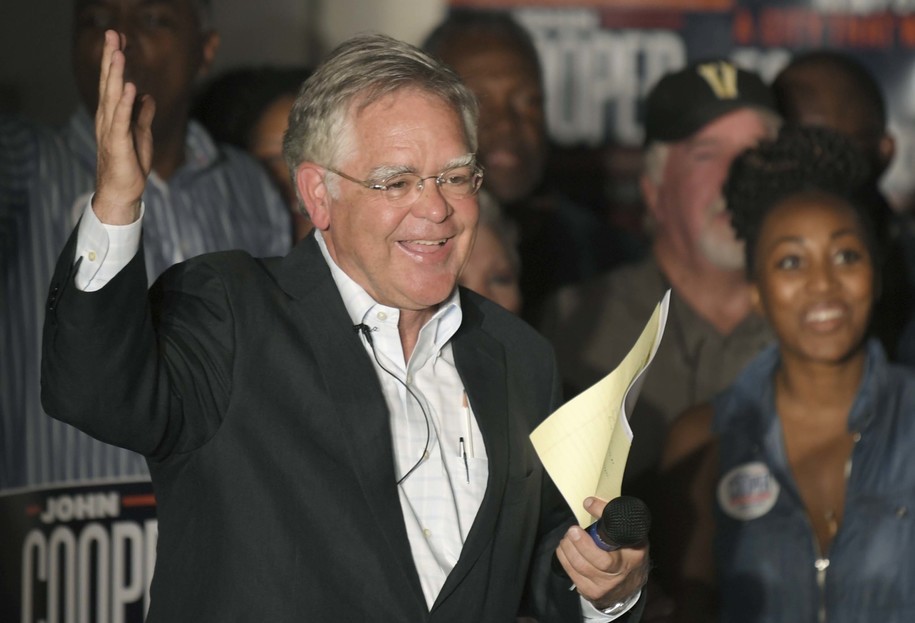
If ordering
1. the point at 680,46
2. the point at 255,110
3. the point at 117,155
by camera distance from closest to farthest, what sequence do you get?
the point at 117,155, the point at 255,110, the point at 680,46

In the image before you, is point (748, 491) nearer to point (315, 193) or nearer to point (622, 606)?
point (622, 606)

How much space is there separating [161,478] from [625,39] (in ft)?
10.6

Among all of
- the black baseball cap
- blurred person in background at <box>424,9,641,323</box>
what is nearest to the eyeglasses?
blurred person in background at <box>424,9,641,323</box>

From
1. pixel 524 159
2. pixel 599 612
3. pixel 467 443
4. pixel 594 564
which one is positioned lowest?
pixel 599 612

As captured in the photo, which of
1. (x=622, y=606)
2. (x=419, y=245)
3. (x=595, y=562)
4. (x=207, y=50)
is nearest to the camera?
(x=595, y=562)

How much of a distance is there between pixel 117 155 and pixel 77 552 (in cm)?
199

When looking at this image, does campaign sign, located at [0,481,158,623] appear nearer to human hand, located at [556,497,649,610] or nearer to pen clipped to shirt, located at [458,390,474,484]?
pen clipped to shirt, located at [458,390,474,484]

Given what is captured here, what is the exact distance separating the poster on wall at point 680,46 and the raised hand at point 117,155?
123 inches

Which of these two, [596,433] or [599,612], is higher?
[596,433]

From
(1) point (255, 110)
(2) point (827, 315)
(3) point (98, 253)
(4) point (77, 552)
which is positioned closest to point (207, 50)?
(1) point (255, 110)

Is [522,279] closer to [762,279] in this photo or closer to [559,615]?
[762,279]

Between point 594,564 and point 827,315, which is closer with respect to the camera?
A: point 594,564

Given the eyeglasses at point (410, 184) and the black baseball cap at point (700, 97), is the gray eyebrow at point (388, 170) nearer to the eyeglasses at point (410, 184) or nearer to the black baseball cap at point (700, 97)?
the eyeglasses at point (410, 184)

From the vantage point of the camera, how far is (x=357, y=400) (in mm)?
2002
